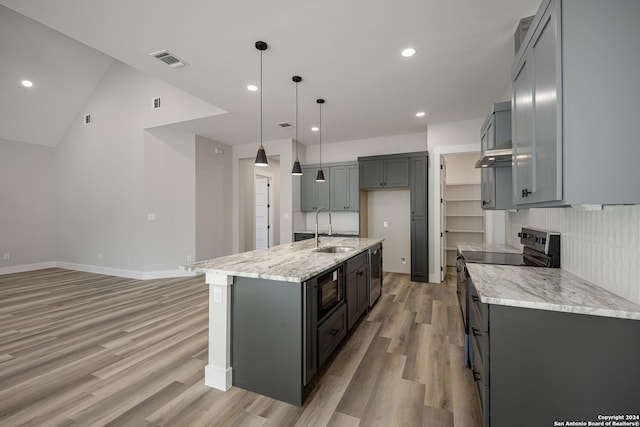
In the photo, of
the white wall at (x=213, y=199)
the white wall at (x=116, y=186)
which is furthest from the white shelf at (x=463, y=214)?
the white wall at (x=116, y=186)

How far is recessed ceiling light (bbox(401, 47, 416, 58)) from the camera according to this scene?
2734 millimetres

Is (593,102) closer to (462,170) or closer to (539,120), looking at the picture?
(539,120)

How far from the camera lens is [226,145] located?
645 cm

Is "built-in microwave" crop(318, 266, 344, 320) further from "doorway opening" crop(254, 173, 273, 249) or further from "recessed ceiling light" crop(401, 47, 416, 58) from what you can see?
"doorway opening" crop(254, 173, 273, 249)

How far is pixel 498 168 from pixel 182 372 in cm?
355

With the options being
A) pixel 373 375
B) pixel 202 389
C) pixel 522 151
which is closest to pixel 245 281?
pixel 202 389

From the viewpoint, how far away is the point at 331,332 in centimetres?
228

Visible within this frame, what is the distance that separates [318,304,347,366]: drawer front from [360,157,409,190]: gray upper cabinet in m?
3.32

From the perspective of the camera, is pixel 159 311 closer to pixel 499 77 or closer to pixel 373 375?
pixel 373 375

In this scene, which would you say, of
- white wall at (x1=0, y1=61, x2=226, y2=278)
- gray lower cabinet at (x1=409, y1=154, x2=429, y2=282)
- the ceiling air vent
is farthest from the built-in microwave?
white wall at (x1=0, y1=61, x2=226, y2=278)

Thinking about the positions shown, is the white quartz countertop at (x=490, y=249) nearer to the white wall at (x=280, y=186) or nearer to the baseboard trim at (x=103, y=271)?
the white wall at (x=280, y=186)

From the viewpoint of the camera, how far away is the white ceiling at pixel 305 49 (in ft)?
7.25

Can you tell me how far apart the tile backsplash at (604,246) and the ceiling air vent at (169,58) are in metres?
3.88

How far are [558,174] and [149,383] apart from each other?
3.00 metres
